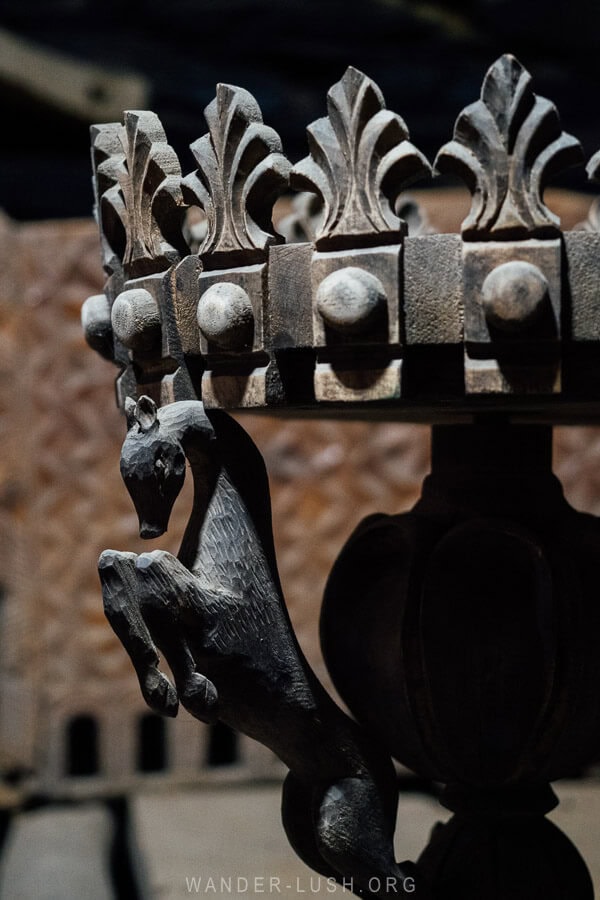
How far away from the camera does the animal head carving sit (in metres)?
0.75

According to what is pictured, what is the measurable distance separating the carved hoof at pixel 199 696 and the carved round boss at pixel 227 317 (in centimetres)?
20

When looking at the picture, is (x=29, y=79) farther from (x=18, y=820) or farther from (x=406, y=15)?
(x=18, y=820)

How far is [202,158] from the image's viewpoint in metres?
0.77

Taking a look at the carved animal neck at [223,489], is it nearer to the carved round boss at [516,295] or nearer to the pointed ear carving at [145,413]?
the pointed ear carving at [145,413]

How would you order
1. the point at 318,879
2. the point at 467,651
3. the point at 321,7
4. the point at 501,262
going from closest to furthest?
the point at 501,262 < the point at 467,651 < the point at 318,879 < the point at 321,7

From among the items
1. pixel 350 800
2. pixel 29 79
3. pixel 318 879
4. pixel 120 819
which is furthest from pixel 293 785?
pixel 29 79

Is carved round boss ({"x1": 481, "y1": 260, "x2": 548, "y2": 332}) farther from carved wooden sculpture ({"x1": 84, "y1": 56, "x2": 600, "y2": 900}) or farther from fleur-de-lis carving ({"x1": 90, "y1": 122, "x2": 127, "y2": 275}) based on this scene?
fleur-de-lis carving ({"x1": 90, "y1": 122, "x2": 127, "y2": 275})

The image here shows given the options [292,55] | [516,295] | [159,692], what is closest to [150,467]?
[159,692]

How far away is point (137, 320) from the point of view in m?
0.79

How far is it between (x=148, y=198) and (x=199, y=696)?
1.06 feet

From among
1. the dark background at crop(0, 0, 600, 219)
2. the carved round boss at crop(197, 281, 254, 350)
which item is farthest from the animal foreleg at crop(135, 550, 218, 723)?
the dark background at crop(0, 0, 600, 219)

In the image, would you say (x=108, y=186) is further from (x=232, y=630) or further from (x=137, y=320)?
(x=232, y=630)

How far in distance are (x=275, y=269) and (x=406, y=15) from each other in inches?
81.5

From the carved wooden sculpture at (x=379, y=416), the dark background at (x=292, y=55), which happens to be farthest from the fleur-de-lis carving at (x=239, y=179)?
the dark background at (x=292, y=55)
